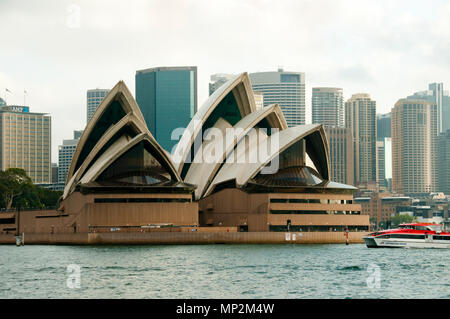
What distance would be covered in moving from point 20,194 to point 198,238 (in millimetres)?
54997

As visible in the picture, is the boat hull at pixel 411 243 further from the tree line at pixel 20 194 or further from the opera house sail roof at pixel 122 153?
the tree line at pixel 20 194

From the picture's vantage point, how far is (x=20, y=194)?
141 meters

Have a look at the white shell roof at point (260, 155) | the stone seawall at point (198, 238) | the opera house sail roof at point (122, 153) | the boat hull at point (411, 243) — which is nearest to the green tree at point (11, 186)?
the opera house sail roof at point (122, 153)

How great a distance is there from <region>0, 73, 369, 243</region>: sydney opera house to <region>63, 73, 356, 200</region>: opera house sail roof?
13cm

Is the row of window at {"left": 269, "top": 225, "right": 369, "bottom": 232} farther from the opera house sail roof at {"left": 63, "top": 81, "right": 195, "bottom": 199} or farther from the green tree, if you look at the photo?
the green tree

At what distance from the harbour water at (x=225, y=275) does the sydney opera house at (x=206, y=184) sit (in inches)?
813

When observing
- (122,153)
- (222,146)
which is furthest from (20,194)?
(122,153)

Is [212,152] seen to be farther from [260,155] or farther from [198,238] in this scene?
[198,238]

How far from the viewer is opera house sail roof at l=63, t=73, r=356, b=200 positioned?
331 ft

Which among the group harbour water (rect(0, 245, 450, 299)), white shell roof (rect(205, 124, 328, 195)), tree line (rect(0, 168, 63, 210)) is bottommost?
harbour water (rect(0, 245, 450, 299))

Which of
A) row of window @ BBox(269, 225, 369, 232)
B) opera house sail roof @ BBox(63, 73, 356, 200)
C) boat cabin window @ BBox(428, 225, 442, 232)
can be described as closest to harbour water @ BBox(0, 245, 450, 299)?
boat cabin window @ BBox(428, 225, 442, 232)

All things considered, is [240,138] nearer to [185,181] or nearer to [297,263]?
[185,181]

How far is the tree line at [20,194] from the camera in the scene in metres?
138

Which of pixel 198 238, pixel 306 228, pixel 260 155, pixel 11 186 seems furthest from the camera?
pixel 11 186
